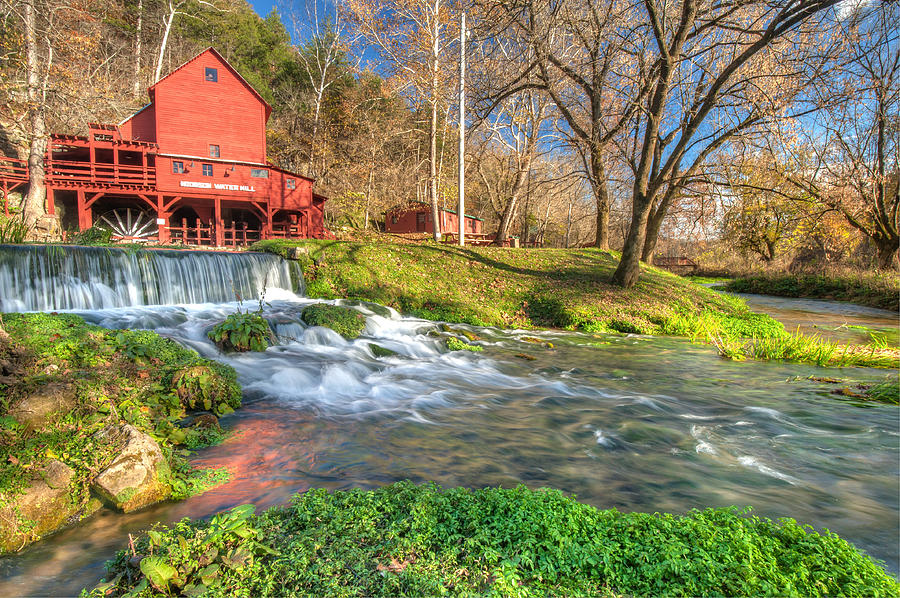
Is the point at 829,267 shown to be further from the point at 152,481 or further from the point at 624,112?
the point at 152,481

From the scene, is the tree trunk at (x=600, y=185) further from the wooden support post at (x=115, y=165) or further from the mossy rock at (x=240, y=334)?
the wooden support post at (x=115, y=165)

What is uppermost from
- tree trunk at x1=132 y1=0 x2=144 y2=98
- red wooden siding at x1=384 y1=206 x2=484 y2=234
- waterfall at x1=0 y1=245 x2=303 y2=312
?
tree trunk at x1=132 y1=0 x2=144 y2=98

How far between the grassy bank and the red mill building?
1492 centimetres

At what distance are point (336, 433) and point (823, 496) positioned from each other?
5.19m

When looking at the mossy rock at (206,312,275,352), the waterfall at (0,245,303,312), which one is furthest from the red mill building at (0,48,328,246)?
the mossy rock at (206,312,275,352)

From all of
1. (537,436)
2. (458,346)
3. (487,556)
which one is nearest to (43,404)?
(487,556)

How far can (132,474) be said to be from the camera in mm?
3666

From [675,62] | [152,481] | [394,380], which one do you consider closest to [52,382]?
[152,481]

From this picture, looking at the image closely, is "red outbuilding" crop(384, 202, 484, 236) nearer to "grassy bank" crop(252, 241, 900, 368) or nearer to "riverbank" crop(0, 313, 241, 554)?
"grassy bank" crop(252, 241, 900, 368)

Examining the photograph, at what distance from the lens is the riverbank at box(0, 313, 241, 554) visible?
3359 millimetres

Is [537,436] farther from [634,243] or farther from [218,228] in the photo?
[218,228]

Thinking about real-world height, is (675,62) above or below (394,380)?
above

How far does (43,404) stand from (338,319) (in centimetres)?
699

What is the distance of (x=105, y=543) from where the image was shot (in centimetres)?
320
